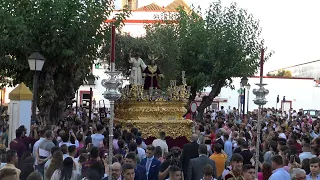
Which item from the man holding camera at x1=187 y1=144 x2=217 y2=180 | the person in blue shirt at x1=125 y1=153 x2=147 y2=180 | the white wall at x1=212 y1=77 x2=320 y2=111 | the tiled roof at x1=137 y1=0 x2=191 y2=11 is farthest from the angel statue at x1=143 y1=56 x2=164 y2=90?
the tiled roof at x1=137 y1=0 x2=191 y2=11

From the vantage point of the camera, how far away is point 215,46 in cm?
3375

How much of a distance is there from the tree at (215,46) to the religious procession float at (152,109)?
31.8 feet

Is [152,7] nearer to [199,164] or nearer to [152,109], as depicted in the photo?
[152,109]

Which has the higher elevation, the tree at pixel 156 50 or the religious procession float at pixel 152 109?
the tree at pixel 156 50

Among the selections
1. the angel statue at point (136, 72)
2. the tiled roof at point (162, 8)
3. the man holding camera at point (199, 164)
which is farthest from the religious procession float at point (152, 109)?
the tiled roof at point (162, 8)

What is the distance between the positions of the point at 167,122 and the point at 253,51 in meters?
13.7

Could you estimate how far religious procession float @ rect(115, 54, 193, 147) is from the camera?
73.5ft

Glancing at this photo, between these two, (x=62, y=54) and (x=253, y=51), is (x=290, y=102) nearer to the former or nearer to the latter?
A: (x=253, y=51)

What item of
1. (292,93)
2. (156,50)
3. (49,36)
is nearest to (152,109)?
(49,36)

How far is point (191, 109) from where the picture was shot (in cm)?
2714

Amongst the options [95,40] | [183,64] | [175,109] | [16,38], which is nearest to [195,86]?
[183,64]

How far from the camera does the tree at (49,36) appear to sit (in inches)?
784

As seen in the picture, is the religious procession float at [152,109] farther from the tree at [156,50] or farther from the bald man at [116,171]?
the bald man at [116,171]

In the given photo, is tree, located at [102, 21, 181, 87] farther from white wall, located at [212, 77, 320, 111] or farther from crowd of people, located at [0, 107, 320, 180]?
white wall, located at [212, 77, 320, 111]
